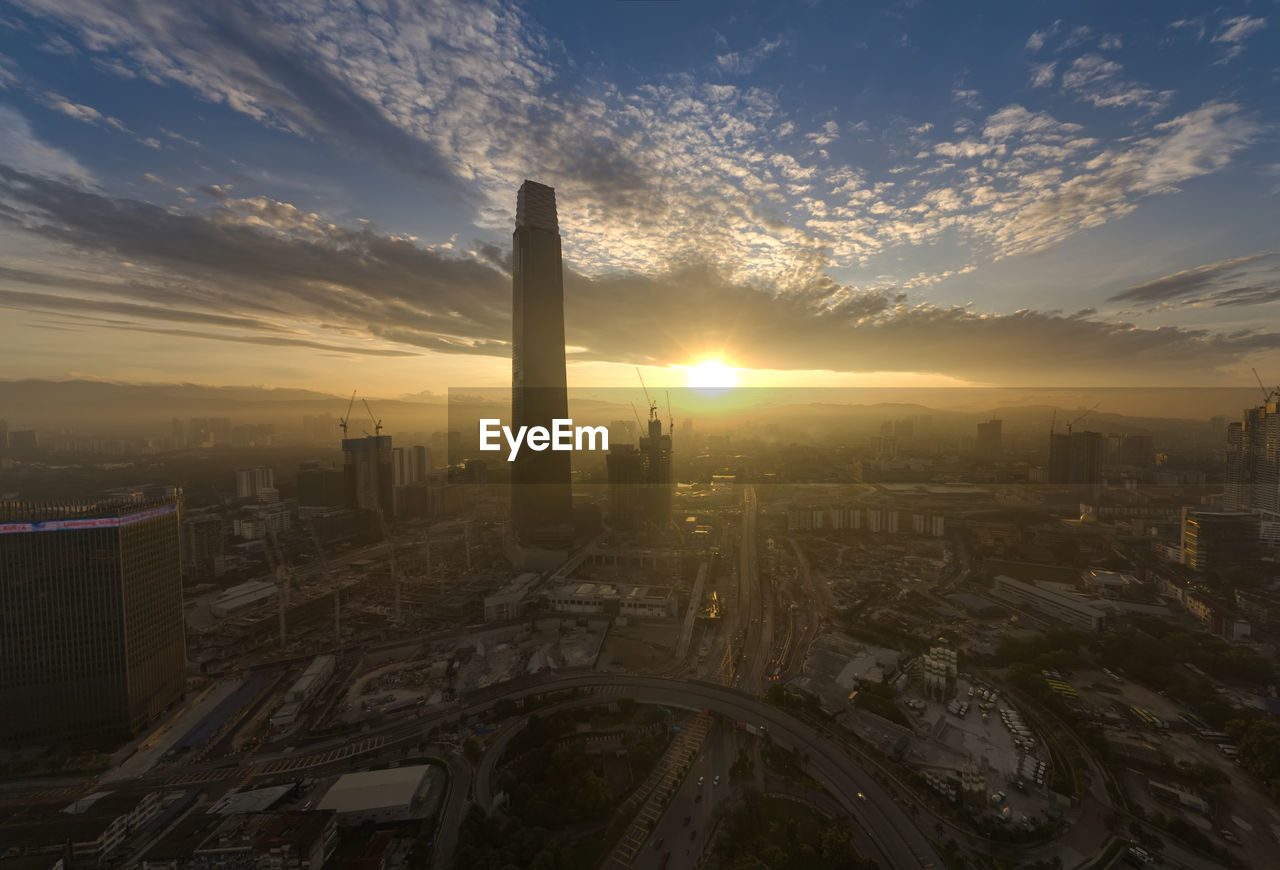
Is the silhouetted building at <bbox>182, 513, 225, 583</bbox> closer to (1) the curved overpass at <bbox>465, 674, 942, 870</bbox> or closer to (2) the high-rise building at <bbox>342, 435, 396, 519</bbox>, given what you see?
(2) the high-rise building at <bbox>342, 435, 396, 519</bbox>

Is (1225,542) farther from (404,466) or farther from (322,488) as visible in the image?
(322,488)

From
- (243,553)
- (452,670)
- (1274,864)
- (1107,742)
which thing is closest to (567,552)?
(452,670)

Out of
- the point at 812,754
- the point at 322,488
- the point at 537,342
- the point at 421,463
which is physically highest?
the point at 537,342

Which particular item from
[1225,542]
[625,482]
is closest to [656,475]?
[625,482]

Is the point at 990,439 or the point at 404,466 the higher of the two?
the point at 990,439

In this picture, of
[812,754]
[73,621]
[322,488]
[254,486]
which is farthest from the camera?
[254,486]

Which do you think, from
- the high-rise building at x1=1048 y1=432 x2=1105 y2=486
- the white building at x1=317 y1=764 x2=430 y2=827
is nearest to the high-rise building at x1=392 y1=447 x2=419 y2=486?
the white building at x1=317 y1=764 x2=430 y2=827

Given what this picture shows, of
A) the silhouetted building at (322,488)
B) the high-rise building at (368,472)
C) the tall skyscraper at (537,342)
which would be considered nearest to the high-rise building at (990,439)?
the tall skyscraper at (537,342)
